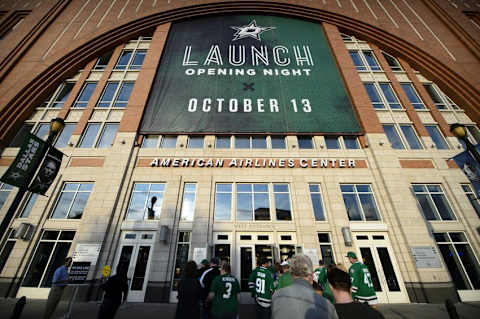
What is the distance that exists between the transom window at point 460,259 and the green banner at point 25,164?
20188 millimetres

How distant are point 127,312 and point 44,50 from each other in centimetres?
2465

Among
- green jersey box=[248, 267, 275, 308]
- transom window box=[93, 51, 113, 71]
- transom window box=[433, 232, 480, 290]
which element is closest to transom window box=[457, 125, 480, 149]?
transom window box=[433, 232, 480, 290]

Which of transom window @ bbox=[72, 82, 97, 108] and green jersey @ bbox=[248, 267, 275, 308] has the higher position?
transom window @ bbox=[72, 82, 97, 108]

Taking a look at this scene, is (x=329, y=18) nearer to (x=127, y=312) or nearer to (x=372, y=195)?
(x=372, y=195)

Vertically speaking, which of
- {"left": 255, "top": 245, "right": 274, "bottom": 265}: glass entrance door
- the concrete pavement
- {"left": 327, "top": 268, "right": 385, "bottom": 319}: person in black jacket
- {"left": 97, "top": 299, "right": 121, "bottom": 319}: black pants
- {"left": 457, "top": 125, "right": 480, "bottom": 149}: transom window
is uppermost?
{"left": 457, "top": 125, "right": 480, "bottom": 149}: transom window

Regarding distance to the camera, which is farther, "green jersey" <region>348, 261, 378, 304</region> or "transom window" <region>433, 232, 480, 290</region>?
"transom window" <region>433, 232, 480, 290</region>

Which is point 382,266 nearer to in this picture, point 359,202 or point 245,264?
point 359,202

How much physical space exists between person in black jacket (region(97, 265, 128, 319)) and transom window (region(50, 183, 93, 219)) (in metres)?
9.95

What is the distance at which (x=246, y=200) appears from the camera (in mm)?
12836

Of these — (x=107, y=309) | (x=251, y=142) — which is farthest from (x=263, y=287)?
(x=251, y=142)

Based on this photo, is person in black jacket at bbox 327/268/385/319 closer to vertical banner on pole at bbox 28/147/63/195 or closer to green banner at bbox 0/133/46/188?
green banner at bbox 0/133/46/188

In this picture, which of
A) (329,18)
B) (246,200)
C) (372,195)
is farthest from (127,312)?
(329,18)

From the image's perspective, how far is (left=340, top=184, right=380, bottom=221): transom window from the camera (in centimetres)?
1236

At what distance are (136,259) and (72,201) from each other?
19.6 feet
